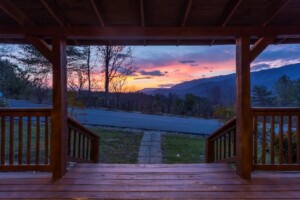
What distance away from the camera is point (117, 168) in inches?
208

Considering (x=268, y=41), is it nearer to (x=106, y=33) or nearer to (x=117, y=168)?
(x=106, y=33)

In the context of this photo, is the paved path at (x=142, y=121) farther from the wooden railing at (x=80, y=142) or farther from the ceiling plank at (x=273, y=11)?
the ceiling plank at (x=273, y=11)

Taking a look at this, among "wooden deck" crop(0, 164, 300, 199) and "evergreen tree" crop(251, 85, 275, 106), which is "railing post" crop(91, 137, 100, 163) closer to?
"wooden deck" crop(0, 164, 300, 199)

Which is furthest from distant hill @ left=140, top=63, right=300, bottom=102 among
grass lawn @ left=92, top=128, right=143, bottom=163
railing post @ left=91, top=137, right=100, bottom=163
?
railing post @ left=91, top=137, right=100, bottom=163

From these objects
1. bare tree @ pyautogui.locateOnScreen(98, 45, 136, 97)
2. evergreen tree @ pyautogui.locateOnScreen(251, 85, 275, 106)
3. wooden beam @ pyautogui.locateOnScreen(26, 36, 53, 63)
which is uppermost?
bare tree @ pyautogui.locateOnScreen(98, 45, 136, 97)

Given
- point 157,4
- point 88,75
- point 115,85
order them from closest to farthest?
point 157,4 → point 88,75 → point 115,85

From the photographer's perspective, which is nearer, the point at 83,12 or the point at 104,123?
the point at 83,12

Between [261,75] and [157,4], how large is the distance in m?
10.5

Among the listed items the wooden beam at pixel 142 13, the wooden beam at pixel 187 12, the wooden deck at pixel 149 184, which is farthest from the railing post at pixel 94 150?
the wooden beam at pixel 187 12

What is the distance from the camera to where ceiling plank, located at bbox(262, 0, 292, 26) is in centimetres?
390

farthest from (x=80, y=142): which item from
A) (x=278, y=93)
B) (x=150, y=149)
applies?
(x=278, y=93)

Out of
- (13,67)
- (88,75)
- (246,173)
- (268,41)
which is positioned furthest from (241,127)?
(13,67)

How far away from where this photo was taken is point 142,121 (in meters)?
15.0

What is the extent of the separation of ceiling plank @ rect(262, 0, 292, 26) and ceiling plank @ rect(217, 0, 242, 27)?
0.54 metres
